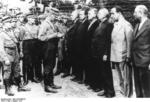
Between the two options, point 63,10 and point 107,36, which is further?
point 63,10

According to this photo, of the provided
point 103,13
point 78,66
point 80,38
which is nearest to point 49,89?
point 78,66

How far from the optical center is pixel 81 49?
5133mm

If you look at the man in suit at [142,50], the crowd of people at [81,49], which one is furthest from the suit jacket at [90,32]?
the man in suit at [142,50]

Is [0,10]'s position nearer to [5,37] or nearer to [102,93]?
[5,37]

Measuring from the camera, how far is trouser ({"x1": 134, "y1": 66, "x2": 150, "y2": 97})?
13.1 ft

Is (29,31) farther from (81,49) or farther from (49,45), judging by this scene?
(81,49)

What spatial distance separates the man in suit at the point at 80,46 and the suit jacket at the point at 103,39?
0.57 meters

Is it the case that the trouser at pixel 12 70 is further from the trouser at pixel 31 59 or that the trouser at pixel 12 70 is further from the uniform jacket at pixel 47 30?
the uniform jacket at pixel 47 30

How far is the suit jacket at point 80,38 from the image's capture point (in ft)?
16.4

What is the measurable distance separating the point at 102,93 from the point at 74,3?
151 centimetres

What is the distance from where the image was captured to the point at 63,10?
5.28 meters

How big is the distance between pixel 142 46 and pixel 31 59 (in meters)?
1.84

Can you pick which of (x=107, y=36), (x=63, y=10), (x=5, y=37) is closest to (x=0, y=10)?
(x=5, y=37)

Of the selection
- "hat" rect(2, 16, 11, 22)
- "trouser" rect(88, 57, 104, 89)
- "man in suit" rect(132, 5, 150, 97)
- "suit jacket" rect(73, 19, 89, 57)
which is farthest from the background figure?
"hat" rect(2, 16, 11, 22)
